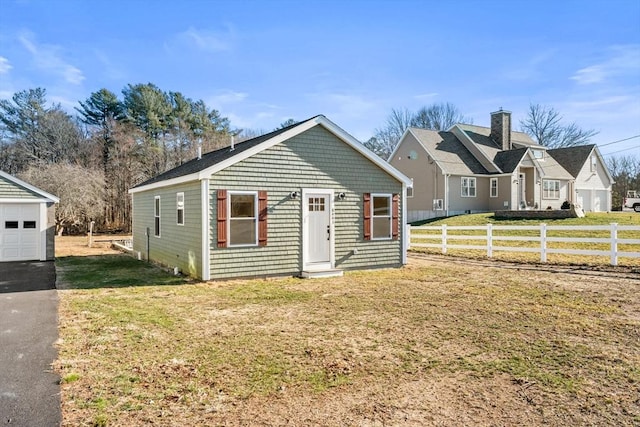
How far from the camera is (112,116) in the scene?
34.2 metres

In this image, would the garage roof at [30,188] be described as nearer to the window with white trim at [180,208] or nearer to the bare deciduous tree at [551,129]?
the window with white trim at [180,208]

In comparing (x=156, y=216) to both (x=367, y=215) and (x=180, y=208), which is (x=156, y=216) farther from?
(x=367, y=215)

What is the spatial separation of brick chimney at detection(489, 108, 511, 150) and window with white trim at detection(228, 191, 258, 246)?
26.3m

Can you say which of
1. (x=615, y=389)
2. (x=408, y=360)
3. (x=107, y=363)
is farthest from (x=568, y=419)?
(x=107, y=363)

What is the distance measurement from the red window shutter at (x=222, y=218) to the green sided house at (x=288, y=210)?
0.02 metres

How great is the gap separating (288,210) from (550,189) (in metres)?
26.3

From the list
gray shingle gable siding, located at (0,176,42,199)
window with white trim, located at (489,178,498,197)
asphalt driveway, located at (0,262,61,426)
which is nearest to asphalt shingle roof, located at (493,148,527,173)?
window with white trim, located at (489,178,498,197)

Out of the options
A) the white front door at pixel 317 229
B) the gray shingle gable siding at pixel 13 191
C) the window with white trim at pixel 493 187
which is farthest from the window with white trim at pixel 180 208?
the window with white trim at pixel 493 187

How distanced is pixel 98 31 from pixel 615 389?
62.3 feet

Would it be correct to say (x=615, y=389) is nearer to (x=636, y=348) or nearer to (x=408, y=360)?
(x=636, y=348)

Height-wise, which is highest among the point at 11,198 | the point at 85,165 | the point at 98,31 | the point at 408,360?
the point at 98,31

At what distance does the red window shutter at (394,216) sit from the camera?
12461 millimetres

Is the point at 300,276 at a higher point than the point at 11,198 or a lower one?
lower

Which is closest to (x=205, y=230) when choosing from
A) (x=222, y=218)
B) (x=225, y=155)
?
(x=222, y=218)
